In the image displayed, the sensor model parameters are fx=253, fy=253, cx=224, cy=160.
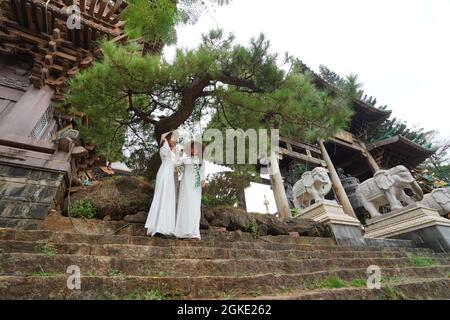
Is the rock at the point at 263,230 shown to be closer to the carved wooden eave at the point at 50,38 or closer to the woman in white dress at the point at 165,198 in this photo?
the woman in white dress at the point at 165,198

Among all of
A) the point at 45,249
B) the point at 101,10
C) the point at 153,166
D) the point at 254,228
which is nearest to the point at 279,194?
the point at 254,228

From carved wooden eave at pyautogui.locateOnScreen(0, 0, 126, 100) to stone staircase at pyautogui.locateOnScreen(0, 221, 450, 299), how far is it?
13.6 ft

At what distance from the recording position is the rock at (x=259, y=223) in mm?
4414

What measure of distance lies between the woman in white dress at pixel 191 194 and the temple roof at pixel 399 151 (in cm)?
1001

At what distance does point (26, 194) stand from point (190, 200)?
7.07 feet

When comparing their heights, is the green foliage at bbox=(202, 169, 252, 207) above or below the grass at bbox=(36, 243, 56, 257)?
above

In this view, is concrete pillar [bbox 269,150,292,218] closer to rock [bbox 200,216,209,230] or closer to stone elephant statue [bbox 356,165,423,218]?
stone elephant statue [bbox 356,165,423,218]

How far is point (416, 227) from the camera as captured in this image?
5.75 m

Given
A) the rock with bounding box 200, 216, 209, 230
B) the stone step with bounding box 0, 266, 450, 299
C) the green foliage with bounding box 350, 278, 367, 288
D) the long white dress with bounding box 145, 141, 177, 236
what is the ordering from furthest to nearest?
the rock with bounding box 200, 216, 209, 230
the long white dress with bounding box 145, 141, 177, 236
the green foliage with bounding box 350, 278, 367, 288
the stone step with bounding box 0, 266, 450, 299

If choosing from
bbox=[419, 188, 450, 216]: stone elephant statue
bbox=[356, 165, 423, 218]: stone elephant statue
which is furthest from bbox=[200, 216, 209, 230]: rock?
bbox=[419, 188, 450, 216]: stone elephant statue

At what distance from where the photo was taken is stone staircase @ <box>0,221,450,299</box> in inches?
68.1

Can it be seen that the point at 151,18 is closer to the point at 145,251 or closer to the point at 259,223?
the point at 145,251
